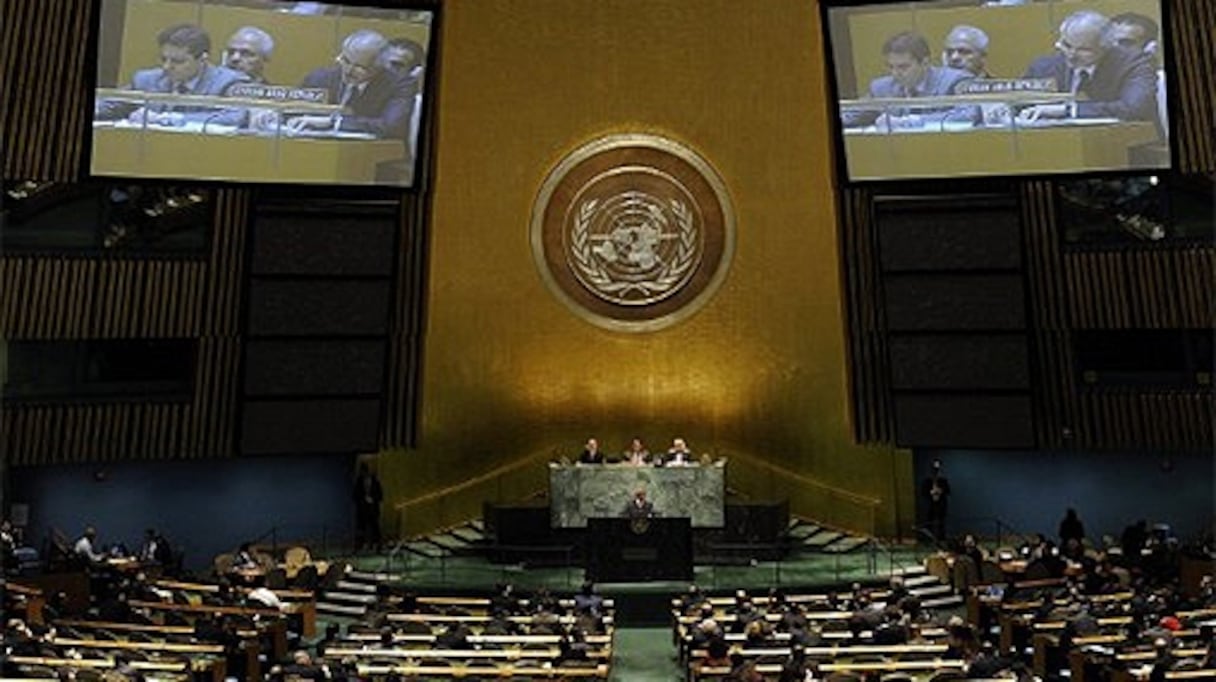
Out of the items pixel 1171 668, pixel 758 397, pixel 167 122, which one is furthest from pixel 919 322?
pixel 167 122

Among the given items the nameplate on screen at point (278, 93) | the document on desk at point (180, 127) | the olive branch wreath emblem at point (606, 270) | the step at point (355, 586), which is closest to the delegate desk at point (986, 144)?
the olive branch wreath emblem at point (606, 270)

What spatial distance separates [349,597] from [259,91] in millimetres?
7495

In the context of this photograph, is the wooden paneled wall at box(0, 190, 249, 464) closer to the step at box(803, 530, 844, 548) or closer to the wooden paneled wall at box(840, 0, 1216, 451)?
the step at box(803, 530, 844, 548)

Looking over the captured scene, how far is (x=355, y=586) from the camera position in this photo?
20125 millimetres

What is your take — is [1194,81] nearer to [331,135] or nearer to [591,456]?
[591,456]

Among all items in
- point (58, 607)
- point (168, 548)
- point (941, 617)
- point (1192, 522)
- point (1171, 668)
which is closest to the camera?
point (1171, 668)

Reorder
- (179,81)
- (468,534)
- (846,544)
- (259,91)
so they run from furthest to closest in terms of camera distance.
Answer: (468,534)
(846,544)
(259,91)
(179,81)

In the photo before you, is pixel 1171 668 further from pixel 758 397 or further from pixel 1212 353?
pixel 758 397

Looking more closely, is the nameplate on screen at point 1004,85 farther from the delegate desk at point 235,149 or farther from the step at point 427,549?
the step at point 427,549

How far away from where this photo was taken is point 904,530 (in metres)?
22.8

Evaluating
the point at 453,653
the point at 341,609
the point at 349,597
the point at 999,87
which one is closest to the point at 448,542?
the point at 349,597

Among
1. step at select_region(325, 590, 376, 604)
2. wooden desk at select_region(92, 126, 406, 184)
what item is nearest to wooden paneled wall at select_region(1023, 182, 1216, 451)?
wooden desk at select_region(92, 126, 406, 184)

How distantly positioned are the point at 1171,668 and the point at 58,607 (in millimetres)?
13248

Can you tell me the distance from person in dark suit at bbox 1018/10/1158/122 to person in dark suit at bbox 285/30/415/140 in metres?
9.54
